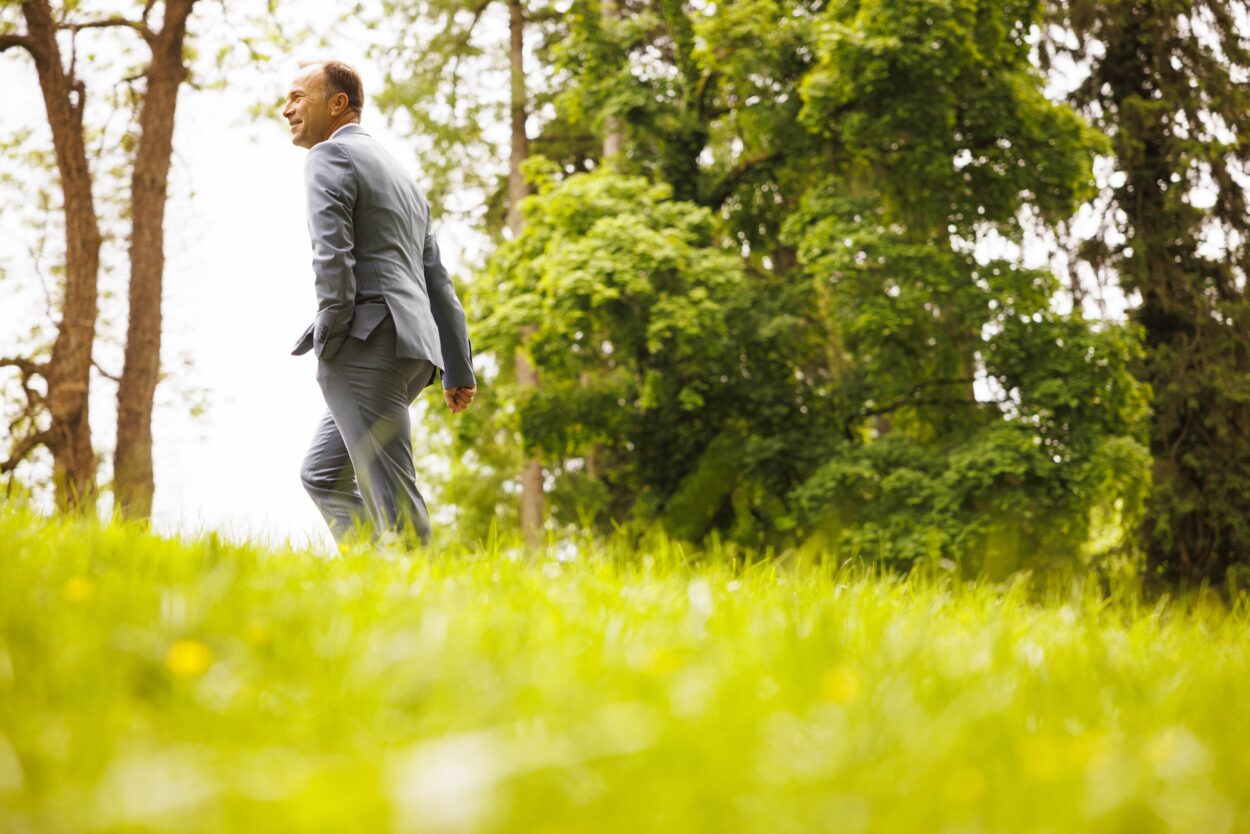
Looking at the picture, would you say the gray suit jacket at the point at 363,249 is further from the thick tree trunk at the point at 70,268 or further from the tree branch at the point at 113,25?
the tree branch at the point at 113,25

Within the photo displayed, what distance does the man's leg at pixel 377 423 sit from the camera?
154 inches

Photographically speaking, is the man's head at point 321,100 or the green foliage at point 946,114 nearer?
the man's head at point 321,100

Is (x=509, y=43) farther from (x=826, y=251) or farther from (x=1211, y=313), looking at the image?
(x=1211, y=313)

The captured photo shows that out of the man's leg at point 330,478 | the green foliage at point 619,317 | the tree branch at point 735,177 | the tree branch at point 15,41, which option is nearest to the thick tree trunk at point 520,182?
the green foliage at point 619,317

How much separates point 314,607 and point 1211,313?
15.2 m

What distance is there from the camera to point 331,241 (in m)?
3.85

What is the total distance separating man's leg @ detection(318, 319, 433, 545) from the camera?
392cm

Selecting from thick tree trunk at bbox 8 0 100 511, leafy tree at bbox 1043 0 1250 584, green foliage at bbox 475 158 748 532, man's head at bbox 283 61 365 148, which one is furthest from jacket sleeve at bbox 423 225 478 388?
leafy tree at bbox 1043 0 1250 584

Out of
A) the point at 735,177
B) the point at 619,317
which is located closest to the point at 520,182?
the point at 735,177

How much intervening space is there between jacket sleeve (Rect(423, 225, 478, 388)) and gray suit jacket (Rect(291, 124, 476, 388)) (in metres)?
0.17

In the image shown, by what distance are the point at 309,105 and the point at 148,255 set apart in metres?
6.61

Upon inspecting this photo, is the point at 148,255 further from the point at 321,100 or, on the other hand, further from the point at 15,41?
the point at 321,100

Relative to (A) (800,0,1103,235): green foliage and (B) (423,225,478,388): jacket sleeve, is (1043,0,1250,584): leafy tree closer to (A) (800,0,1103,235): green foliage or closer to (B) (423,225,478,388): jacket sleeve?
(A) (800,0,1103,235): green foliage

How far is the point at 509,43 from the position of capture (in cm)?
1581
